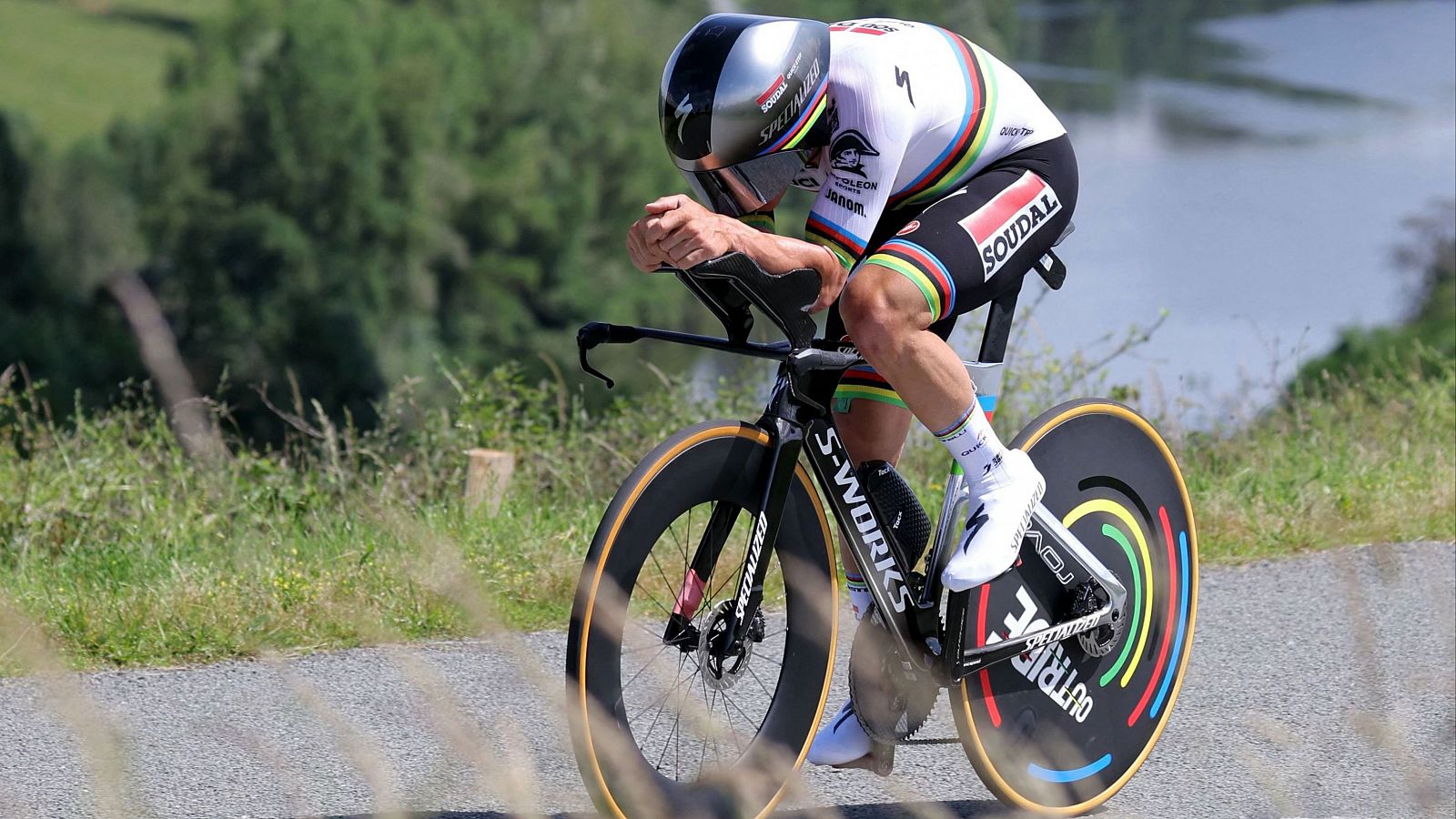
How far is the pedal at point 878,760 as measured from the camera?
3102mm

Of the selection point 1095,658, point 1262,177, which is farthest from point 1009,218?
point 1262,177

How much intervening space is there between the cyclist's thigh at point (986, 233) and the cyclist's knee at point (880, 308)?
0.03m

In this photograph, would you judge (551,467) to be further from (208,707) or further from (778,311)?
(778,311)

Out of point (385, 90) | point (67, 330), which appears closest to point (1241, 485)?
point (67, 330)

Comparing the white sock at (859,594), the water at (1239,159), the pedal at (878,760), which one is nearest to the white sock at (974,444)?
the white sock at (859,594)

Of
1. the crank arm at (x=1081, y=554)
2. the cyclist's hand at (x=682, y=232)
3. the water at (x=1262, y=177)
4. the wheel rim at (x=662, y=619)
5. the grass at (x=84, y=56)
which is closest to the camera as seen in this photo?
the cyclist's hand at (x=682, y=232)

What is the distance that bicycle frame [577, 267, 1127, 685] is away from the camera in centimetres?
275

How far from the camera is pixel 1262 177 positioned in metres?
41.8

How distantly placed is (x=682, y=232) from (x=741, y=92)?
13.3 inches

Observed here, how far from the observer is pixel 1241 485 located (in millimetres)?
5566

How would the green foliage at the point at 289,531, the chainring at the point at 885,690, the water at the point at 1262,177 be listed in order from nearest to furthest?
1. the chainring at the point at 885,690
2. the green foliage at the point at 289,531
3. the water at the point at 1262,177

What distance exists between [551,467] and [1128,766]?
127 inches

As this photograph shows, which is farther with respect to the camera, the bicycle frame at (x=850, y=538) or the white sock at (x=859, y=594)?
the white sock at (x=859, y=594)

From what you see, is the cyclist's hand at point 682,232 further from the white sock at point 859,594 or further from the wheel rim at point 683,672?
the white sock at point 859,594
